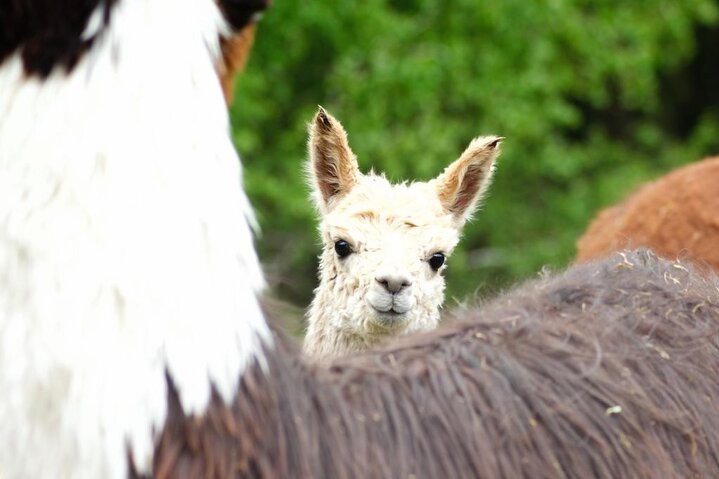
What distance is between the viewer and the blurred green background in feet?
37.8

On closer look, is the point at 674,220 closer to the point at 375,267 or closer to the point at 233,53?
the point at 375,267

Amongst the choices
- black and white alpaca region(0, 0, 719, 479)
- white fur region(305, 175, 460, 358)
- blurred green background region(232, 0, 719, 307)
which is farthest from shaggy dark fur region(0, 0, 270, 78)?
blurred green background region(232, 0, 719, 307)

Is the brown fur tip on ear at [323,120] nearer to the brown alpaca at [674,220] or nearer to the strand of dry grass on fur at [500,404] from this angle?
the brown alpaca at [674,220]

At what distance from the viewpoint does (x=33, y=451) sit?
1.97 m

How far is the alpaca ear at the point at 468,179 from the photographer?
510cm

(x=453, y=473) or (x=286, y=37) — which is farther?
(x=286, y=37)

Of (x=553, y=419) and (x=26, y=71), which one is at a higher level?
(x=26, y=71)

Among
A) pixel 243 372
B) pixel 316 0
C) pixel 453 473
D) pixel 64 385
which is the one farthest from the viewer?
pixel 316 0

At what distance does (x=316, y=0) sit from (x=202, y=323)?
986 cm

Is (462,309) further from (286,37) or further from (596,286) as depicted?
(286,37)

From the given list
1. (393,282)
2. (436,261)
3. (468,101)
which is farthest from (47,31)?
(468,101)

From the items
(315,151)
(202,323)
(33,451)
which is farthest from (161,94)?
(315,151)

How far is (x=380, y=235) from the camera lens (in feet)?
15.7

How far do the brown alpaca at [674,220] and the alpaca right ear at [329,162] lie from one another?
1.57 m
